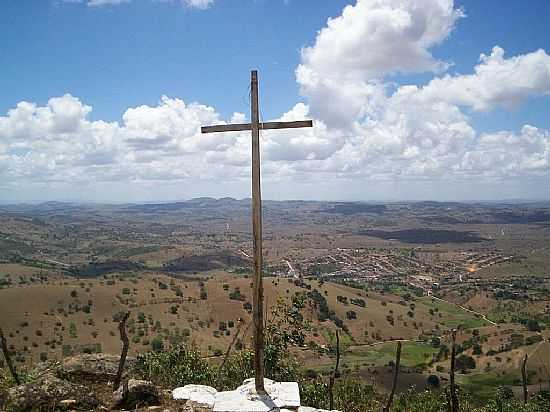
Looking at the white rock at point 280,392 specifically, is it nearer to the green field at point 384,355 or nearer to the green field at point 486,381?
the green field at point 384,355

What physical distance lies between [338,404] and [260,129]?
8245mm

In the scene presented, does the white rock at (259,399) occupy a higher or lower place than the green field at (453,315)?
higher

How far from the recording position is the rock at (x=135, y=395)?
6992 millimetres

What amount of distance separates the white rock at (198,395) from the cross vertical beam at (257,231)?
2.92 ft

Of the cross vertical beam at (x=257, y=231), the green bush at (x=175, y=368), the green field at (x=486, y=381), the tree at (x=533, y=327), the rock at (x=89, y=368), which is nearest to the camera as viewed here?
the cross vertical beam at (x=257, y=231)

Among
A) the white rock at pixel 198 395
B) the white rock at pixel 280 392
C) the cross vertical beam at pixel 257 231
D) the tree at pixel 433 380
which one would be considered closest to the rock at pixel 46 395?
the white rock at pixel 198 395

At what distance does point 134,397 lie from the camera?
710 centimetres

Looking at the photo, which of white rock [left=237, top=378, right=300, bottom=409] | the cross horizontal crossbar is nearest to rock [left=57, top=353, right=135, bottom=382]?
white rock [left=237, top=378, right=300, bottom=409]

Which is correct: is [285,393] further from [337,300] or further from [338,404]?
[337,300]

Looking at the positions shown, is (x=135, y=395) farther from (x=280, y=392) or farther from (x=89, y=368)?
(x=280, y=392)

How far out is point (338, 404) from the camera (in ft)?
37.9

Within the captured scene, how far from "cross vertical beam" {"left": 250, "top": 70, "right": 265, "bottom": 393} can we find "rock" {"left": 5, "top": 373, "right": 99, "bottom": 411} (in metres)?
2.71

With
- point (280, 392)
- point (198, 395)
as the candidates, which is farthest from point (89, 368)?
point (280, 392)

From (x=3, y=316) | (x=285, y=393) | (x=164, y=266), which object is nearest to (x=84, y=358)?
(x=285, y=393)
